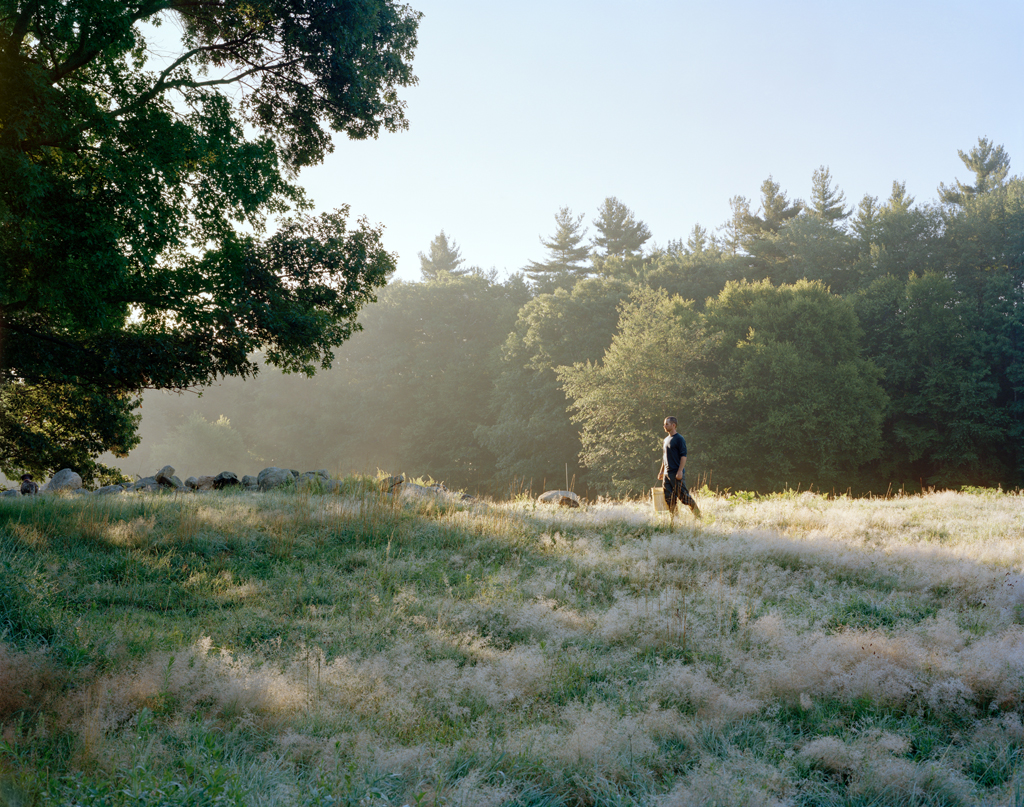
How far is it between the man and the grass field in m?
1.82

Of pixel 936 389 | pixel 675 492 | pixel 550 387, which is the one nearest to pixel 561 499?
pixel 675 492

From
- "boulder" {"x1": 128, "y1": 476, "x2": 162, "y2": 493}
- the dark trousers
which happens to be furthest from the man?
"boulder" {"x1": 128, "y1": 476, "x2": 162, "y2": 493}

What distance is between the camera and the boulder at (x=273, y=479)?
13.2 metres

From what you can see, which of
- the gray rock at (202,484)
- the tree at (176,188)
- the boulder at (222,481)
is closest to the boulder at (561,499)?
the tree at (176,188)

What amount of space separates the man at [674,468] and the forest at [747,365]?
13.2m

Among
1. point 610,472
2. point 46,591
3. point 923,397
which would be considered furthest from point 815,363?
point 46,591

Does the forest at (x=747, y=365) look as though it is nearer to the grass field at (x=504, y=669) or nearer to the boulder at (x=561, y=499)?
the boulder at (x=561, y=499)

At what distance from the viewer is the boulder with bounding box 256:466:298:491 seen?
13172 millimetres

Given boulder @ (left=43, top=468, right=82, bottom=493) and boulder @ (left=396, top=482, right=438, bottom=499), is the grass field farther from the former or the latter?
boulder @ (left=43, top=468, right=82, bottom=493)

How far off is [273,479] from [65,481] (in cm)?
479

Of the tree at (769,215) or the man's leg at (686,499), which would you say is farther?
the tree at (769,215)

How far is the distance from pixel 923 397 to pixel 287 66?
96.0 feet

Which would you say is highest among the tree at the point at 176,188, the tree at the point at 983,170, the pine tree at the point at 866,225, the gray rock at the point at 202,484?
the tree at the point at 983,170

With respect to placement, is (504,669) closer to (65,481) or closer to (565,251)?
(65,481)
